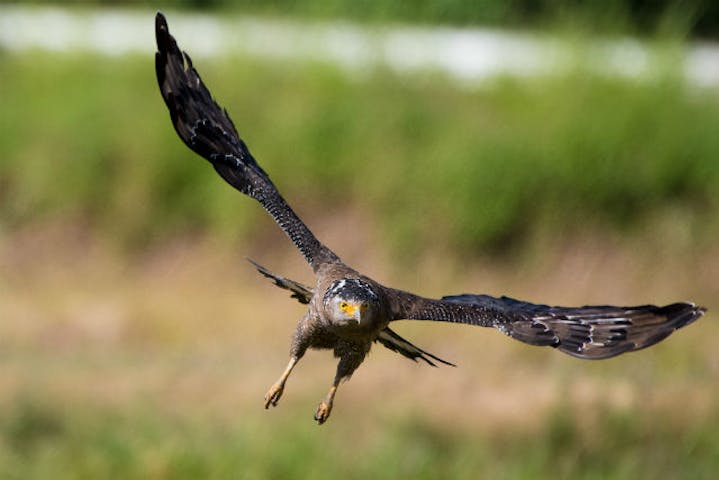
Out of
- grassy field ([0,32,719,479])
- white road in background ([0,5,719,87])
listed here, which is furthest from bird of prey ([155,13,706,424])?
white road in background ([0,5,719,87])

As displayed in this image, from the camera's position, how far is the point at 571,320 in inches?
230

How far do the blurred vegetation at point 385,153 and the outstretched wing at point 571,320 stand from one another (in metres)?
→ 10.5

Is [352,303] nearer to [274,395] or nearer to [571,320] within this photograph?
[274,395]

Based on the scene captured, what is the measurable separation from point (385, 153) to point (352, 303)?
12.3 meters

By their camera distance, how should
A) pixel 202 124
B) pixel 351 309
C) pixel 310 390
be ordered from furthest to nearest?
pixel 310 390, pixel 202 124, pixel 351 309

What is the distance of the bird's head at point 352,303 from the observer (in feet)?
16.3

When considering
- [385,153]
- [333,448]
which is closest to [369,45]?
[385,153]

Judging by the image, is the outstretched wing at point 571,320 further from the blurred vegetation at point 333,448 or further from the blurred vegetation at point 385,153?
the blurred vegetation at point 385,153

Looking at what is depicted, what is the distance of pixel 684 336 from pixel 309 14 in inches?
231

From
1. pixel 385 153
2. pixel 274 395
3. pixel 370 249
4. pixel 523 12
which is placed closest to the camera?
pixel 274 395

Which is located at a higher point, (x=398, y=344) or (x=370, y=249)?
(x=370, y=249)

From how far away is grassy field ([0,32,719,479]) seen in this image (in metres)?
13.2

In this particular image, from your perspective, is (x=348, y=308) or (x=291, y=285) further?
(x=291, y=285)

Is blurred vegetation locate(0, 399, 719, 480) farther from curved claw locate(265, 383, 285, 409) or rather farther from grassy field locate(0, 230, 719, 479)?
curved claw locate(265, 383, 285, 409)
